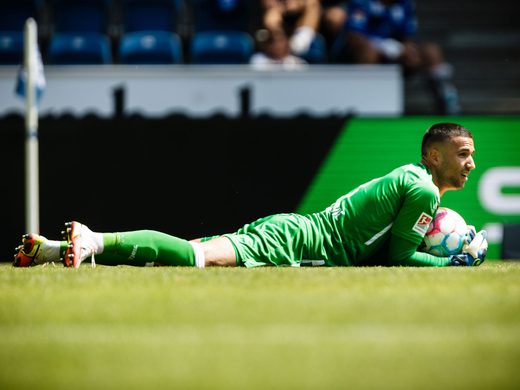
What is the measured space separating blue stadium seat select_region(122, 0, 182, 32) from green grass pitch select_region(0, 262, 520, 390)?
6.67 m

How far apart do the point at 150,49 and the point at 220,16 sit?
1360 millimetres

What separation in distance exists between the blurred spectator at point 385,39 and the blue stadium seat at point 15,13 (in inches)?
194

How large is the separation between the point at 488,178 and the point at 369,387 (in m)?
5.45

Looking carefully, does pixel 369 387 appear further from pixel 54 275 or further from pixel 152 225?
pixel 152 225

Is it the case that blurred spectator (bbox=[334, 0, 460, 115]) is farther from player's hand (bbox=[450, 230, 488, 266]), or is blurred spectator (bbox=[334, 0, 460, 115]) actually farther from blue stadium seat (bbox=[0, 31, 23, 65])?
blue stadium seat (bbox=[0, 31, 23, 65])

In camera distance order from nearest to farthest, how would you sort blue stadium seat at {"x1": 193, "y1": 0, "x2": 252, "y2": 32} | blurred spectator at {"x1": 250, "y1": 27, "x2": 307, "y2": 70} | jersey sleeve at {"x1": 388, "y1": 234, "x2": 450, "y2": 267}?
jersey sleeve at {"x1": 388, "y1": 234, "x2": 450, "y2": 267} < blurred spectator at {"x1": 250, "y1": 27, "x2": 307, "y2": 70} < blue stadium seat at {"x1": 193, "y1": 0, "x2": 252, "y2": 32}

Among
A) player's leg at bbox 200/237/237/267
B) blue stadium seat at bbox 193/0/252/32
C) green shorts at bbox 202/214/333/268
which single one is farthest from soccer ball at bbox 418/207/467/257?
blue stadium seat at bbox 193/0/252/32

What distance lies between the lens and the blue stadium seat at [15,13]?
30.3 feet

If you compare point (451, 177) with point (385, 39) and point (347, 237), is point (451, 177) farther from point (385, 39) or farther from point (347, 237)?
point (385, 39)

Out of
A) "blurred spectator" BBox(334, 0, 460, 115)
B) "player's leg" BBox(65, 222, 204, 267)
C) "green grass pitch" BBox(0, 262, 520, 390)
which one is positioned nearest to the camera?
"green grass pitch" BBox(0, 262, 520, 390)

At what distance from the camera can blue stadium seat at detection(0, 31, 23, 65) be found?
28.2ft

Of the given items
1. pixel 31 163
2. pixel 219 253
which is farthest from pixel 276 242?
pixel 31 163

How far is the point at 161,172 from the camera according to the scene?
632 cm

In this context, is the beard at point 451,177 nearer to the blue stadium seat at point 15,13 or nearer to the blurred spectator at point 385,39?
the blurred spectator at point 385,39
